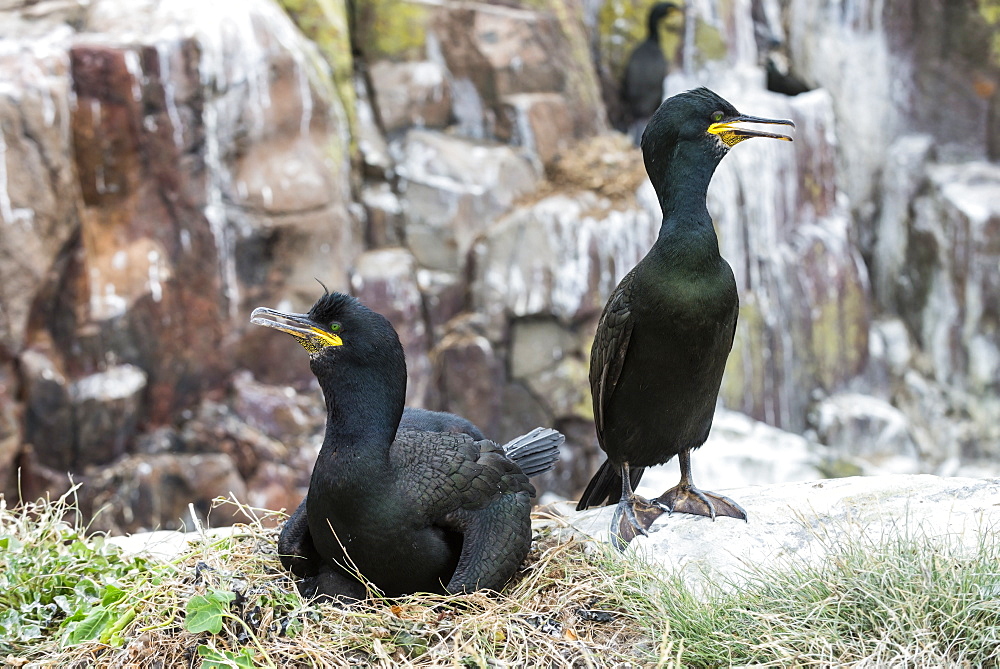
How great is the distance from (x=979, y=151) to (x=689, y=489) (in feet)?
31.1

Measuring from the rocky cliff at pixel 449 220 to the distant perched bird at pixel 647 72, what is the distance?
403mm

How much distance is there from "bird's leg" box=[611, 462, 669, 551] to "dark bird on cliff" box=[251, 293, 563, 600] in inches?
15.5

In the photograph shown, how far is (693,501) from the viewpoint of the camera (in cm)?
335

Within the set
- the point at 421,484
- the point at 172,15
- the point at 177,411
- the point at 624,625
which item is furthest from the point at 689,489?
the point at 172,15

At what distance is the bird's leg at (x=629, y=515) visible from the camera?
3172mm

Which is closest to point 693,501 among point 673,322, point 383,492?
point 673,322

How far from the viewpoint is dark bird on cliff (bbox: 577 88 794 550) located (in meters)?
2.96

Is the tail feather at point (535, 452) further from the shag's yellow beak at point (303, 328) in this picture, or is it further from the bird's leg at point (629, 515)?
the shag's yellow beak at point (303, 328)

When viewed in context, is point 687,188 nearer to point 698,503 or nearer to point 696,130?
point 696,130

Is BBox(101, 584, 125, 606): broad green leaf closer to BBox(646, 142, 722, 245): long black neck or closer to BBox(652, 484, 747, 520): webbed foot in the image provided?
BBox(652, 484, 747, 520): webbed foot

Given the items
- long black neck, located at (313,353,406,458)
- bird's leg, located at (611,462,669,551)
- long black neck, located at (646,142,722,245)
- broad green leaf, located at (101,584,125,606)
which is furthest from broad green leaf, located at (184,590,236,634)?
long black neck, located at (646,142,722,245)

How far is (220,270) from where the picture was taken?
7.74 meters

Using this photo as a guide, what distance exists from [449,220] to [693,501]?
592 centimetres

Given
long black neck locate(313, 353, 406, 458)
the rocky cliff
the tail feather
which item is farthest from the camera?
the rocky cliff
